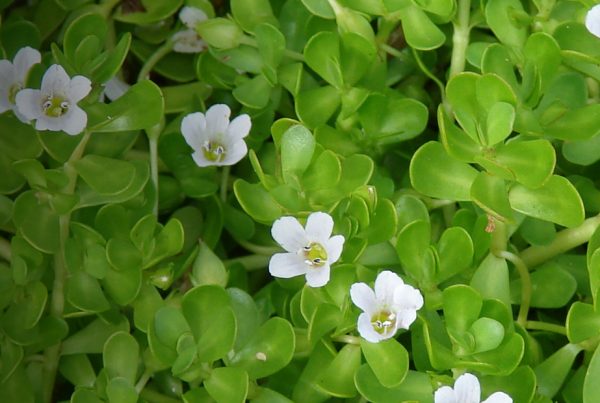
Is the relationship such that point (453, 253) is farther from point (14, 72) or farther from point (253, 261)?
point (14, 72)

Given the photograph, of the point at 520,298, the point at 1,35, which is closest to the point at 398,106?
the point at 520,298

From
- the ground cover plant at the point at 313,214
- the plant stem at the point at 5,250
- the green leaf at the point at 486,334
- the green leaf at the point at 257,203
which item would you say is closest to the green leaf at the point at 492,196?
the ground cover plant at the point at 313,214

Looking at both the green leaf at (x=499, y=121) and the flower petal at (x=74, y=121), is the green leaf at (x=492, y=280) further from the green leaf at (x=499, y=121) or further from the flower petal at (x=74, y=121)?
the flower petal at (x=74, y=121)

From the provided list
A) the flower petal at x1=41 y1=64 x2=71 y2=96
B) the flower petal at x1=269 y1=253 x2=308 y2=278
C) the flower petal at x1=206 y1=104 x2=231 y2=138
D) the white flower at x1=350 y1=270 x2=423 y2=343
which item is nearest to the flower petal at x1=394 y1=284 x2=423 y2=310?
the white flower at x1=350 y1=270 x2=423 y2=343

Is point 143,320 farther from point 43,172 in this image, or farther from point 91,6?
point 91,6

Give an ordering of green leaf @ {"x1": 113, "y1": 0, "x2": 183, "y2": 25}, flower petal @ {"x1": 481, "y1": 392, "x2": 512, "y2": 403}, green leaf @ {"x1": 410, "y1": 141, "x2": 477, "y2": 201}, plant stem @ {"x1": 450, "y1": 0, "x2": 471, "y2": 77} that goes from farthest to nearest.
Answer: green leaf @ {"x1": 113, "y1": 0, "x2": 183, "y2": 25} → plant stem @ {"x1": 450, "y1": 0, "x2": 471, "y2": 77} → green leaf @ {"x1": 410, "y1": 141, "x2": 477, "y2": 201} → flower petal @ {"x1": 481, "y1": 392, "x2": 512, "y2": 403}

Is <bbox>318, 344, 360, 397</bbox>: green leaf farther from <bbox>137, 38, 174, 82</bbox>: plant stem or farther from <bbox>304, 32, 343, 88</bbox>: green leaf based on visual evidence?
<bbox>137, 38, 174, 82</bbox>: plant stem

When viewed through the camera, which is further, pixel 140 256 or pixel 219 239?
pixel 219 239

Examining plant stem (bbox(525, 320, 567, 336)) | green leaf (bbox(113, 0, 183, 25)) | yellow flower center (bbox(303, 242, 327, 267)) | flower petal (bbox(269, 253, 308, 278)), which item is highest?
green leaf (bbox(113, 0, 183, 25))
